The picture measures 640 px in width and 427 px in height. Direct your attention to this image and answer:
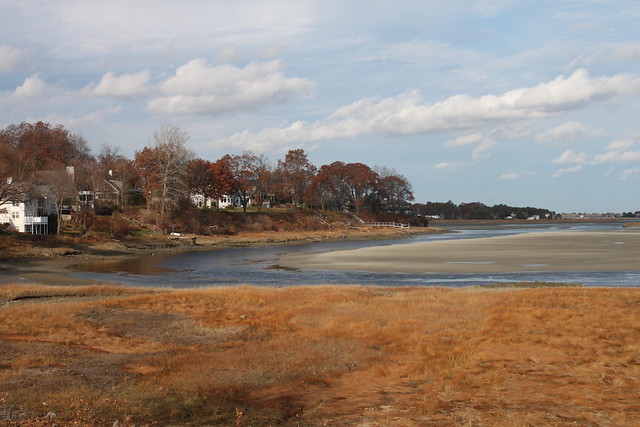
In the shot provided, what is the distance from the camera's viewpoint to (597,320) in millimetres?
18641

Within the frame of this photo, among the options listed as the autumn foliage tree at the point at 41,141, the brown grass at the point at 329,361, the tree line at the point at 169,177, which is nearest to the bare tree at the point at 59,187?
the tree line at the point at 169,177

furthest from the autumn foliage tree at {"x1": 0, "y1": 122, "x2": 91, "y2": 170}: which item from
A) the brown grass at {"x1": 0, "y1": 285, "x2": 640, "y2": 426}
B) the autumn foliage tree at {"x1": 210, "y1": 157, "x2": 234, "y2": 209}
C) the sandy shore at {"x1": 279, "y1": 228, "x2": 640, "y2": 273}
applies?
the brown grass at {"x1": 0, "y1": 285, "x2": 640, "y2": 426}

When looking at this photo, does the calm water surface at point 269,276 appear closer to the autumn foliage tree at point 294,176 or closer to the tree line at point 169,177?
the tree line at point 169,177

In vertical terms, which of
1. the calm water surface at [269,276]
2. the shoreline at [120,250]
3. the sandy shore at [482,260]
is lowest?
the calm water surface at [269,276]

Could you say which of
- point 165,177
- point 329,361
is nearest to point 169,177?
point 165,177

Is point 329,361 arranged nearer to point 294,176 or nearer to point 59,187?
point 59,187

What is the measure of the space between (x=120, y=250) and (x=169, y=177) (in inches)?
920

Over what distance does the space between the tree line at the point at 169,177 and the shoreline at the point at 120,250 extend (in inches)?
342

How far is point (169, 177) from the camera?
3516 inches

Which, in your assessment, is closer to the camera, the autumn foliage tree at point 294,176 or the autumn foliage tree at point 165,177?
the autumn foliage tree at point 165,177

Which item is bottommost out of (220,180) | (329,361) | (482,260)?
(482,260)

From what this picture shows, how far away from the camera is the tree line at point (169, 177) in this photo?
78.6m

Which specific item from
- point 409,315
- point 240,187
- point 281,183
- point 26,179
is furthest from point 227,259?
point 281,183

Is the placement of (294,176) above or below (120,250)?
above
